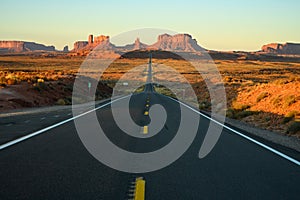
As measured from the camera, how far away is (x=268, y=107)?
19.2 m

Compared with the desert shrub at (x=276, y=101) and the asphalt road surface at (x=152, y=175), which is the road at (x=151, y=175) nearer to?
the asphalt road surface at (x=152, y=175)

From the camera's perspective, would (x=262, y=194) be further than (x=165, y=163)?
No

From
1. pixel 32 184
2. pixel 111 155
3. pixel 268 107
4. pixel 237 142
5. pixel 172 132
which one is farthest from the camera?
pixel 268 107

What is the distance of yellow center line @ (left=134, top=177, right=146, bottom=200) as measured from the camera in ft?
15.2

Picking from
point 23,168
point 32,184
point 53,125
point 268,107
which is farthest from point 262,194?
point 268,107

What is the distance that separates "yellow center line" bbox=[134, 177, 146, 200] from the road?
0.25 ft

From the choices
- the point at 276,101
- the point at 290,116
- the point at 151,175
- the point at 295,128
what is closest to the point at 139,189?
the point at 151,175

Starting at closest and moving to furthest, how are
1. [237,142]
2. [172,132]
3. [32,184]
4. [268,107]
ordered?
[32,184] < [237,142] < [172,132] < [268,107]

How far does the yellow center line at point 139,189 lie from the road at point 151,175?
77 mm

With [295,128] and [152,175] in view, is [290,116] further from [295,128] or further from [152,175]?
[152,175]

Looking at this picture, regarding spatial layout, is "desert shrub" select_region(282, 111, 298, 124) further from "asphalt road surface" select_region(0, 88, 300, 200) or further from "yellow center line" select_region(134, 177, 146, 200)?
"yellow center line" select_region(134, 177, 146, 200)

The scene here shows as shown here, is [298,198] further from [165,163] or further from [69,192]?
[69,192]

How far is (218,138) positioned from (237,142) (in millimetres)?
697

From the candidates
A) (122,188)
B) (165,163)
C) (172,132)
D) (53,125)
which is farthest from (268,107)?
(122,188)
